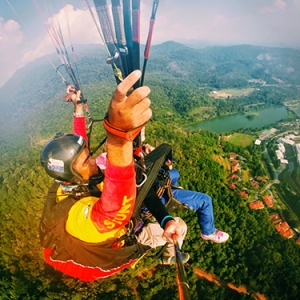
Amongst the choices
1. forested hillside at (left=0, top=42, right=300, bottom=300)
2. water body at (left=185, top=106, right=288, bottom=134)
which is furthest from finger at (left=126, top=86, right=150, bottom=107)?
water body at (left=185, top=106, right=288, bottom=134)

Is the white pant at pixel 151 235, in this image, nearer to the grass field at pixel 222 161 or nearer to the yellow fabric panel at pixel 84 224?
the yellow fabric panel at pixel 84 224

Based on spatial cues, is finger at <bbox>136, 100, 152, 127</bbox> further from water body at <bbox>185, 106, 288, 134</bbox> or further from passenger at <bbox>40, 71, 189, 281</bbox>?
water body at <bbox>185, 106, 288, 134</bbox>

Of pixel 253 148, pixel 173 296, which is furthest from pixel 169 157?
pixel 253 148

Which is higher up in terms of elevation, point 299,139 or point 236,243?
point 236,243

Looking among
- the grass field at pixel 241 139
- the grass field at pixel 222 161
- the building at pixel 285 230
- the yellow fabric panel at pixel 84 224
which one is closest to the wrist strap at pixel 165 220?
the yellow fabric panel at pixel 84 224

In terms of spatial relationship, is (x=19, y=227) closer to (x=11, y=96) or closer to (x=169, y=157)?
(x=169, y=157)

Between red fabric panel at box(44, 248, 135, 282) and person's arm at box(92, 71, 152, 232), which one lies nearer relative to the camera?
person's arm at box(92, 71, 152, 232)

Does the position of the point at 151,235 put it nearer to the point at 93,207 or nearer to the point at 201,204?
the point at 201,204
